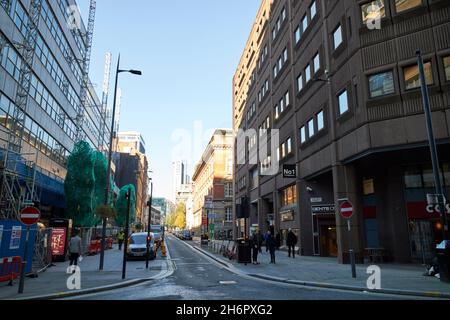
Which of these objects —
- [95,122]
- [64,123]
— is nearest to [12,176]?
[64,123]

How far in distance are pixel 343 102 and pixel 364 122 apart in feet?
10.9

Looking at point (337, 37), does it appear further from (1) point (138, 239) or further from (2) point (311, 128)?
(1) point (138, 239)

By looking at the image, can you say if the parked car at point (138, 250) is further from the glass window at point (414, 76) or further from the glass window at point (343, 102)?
the glass window at point (414, 76)

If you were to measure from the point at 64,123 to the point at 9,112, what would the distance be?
1478 cm

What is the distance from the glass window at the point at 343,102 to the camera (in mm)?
20984

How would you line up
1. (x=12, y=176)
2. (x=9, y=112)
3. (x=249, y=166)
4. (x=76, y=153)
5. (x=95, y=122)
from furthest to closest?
(x=95, y=122) < (x=249, y=166) < (x=76, y=153) < (x=9, y=112) < (x=12, y=176)

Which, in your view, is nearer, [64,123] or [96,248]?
[96,248]

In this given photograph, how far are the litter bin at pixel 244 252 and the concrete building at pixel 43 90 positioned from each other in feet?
48.4

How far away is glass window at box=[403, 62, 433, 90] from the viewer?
17.2 m

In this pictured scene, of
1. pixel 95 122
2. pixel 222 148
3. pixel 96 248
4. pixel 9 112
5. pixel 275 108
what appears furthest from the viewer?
pixel 222 148

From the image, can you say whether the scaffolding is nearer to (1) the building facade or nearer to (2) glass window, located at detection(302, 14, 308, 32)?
(1) the building facade

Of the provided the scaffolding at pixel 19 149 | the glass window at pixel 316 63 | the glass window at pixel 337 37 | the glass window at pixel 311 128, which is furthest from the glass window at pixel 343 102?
the scaffolding at pixel 19 149

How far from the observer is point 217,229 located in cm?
7906
